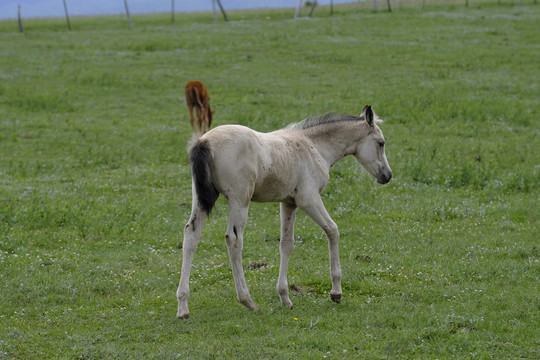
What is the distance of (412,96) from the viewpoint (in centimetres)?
2267

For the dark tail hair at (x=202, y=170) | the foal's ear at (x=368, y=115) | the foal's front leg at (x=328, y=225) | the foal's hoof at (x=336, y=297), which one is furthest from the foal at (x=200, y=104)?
the dark tail hair at (x=202, y=170)

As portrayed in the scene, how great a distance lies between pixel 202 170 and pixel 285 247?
6.01ft

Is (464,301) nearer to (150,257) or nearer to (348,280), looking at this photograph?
(348,280)

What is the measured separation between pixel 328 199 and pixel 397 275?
13.8 feet

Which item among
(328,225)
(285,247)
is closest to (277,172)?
(328,225)

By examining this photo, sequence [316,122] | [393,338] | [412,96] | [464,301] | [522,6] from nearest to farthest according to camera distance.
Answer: [393,338] < [464,301] < [316,122] < [412,96] < [522,6]

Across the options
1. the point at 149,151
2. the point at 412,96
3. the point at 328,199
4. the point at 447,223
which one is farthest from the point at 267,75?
the point at 447,223

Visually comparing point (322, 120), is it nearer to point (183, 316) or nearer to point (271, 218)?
point (183, 316)

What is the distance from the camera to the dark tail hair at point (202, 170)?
7.04 m

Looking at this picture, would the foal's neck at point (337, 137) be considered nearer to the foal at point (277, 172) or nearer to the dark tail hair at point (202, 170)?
the foal at point (277, 172)

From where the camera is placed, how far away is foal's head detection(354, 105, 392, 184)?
345 inches

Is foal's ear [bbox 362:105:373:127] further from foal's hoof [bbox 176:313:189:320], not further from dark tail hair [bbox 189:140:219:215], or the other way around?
foal's hoof [bbox 176:313:189:320]

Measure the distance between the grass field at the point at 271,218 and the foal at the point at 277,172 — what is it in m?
0.78

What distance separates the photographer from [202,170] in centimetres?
704
